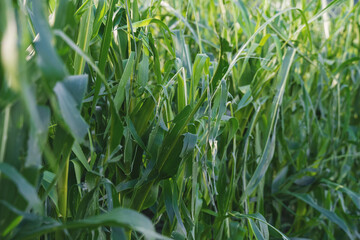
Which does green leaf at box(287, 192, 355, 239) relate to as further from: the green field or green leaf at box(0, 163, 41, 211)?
green leaf at box(0, 163, 41, 211)

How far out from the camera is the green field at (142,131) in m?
0.26

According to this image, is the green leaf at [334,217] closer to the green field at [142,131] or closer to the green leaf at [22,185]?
the green field at [142,131]

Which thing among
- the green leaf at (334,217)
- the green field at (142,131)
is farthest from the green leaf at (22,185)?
the green leaf at (334,217)

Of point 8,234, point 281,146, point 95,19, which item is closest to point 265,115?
point 281,146

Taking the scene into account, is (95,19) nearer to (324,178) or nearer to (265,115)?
(265,115)

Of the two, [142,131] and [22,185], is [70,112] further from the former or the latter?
[142,131]

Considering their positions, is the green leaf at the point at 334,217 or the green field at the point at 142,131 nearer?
the green field at the point at 142,131

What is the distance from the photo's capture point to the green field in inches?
10.4

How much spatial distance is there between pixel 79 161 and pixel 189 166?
4.6 inches

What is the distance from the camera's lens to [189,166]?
47cm

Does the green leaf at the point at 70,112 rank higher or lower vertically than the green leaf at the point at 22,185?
higher

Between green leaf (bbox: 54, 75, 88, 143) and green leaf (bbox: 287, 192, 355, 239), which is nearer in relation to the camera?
green leaf (bbox: 54, 75, 88, 143)

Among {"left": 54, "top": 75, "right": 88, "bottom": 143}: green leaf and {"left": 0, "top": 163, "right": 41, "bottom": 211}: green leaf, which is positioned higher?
{"left": 54, "top": 75, "right": 88, "bottom": 143}: green leaf

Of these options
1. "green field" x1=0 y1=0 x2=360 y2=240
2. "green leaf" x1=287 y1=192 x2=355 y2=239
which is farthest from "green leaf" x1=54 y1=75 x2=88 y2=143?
"green leaf" x1=287 y1=192 x2=355 y2=239
